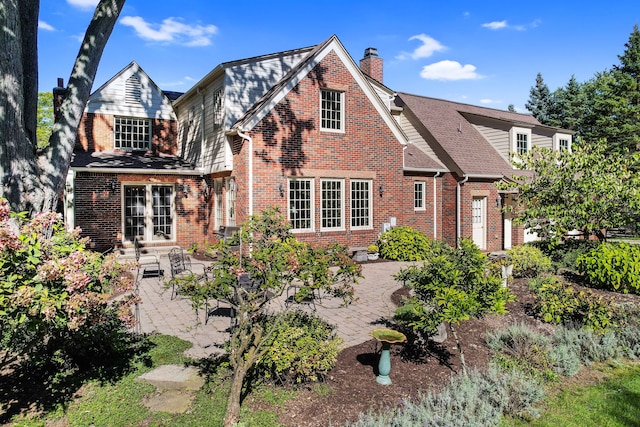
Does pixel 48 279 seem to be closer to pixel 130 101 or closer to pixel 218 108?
pixel 218 108

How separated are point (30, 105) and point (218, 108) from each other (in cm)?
946

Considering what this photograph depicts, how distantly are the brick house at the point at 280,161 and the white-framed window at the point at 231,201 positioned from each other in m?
0.04

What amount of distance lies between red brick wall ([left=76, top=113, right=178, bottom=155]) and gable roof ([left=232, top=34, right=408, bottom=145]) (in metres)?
6.36

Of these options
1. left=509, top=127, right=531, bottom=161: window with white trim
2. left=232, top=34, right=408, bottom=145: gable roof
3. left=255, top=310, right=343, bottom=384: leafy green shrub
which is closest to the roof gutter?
left=232, top=34, right=408, bottom=145: gable roof

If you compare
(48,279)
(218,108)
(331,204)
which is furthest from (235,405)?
(218,108)

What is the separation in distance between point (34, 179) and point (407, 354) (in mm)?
5923

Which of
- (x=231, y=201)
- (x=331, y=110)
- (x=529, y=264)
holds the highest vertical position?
(x=331, y=110)

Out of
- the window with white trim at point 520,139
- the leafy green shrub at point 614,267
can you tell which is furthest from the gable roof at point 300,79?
the leafy green shrub at point 614,267

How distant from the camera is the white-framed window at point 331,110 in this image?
49.2ft

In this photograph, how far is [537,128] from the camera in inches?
863

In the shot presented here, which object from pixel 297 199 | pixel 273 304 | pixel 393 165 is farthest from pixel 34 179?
pixel 393 165

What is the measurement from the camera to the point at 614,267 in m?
9.93

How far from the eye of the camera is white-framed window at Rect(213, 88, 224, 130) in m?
15.1

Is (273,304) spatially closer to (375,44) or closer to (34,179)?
(34,179)
